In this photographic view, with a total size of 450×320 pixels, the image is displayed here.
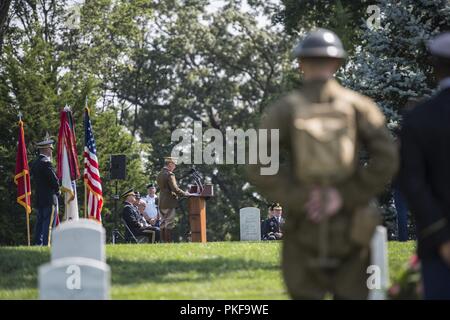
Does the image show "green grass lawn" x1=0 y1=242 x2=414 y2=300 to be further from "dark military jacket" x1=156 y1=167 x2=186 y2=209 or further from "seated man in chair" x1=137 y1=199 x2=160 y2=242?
"seated man in chair" x1=137 y1=199 x2=160 y2=242

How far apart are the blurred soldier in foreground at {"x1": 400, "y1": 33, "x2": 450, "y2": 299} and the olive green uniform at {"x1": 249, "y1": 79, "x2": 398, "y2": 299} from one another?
0.42 metres

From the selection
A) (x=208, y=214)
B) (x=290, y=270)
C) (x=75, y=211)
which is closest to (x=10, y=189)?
(x=75, y=211)

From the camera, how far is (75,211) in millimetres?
23359

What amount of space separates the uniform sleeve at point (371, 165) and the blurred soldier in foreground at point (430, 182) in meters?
0.40

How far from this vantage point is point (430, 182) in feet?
24.4

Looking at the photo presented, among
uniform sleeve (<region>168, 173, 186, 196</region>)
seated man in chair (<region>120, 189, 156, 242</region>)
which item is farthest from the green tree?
uniform sleeve (<region>168, 173, 186, 196</region>)

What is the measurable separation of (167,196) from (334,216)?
19.3 m

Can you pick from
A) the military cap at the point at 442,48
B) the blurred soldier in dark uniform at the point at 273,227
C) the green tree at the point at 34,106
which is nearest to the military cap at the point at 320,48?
the military cap at the point at 442,48

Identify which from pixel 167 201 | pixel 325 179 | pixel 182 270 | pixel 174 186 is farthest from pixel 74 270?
pixel 167 201

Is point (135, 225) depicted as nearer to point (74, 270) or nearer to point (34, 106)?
point (34, 106)

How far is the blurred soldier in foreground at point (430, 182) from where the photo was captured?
7.23 metres

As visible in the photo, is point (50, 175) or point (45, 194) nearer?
point (50, 175)

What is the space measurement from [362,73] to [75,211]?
7004 millimetres

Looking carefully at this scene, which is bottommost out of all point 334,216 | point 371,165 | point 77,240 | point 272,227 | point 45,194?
point 77,240
